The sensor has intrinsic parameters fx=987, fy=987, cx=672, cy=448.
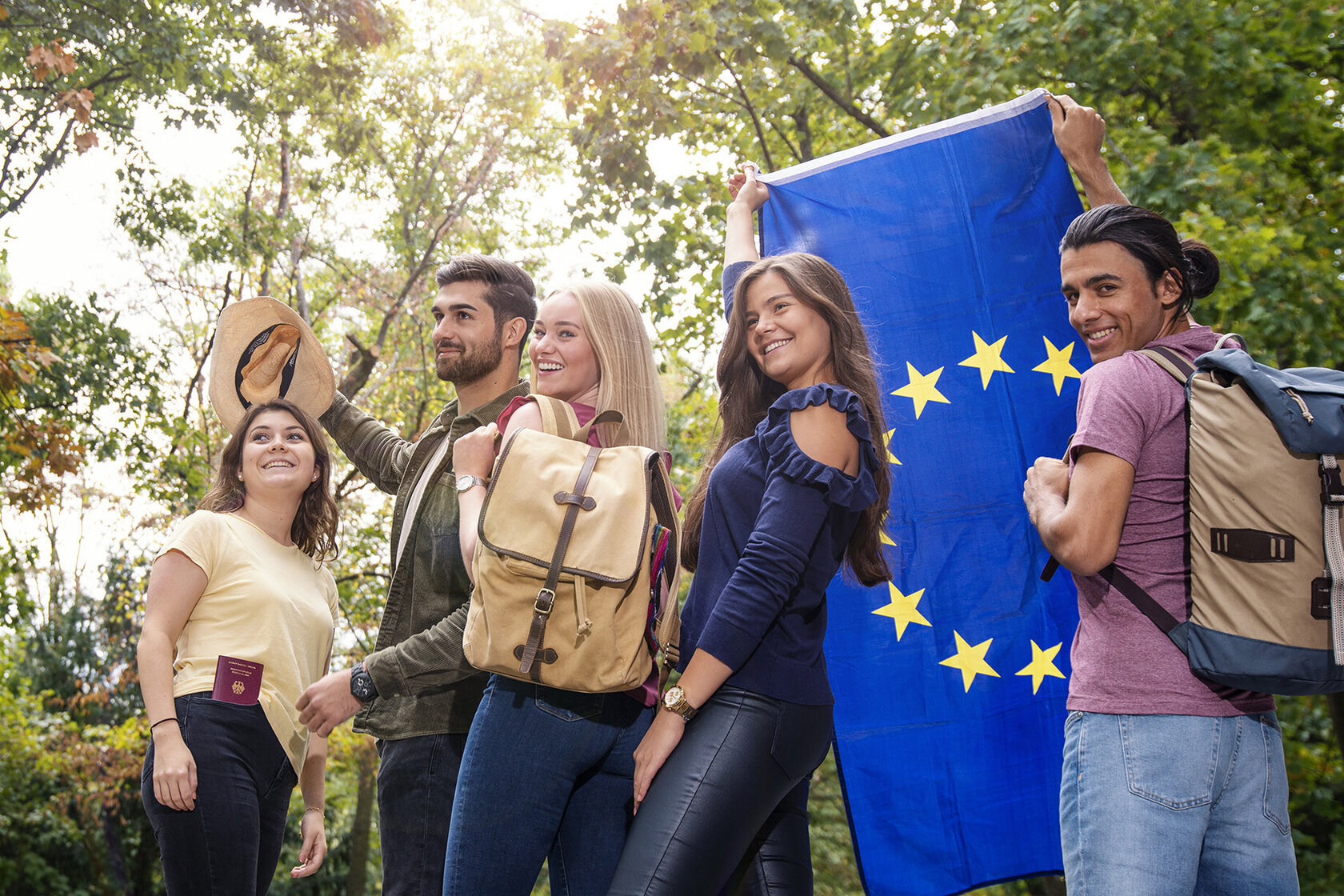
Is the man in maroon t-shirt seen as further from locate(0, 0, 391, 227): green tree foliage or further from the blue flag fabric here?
locate(0, 0, 391, 227): green tree foliage

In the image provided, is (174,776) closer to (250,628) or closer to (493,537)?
(250,628)

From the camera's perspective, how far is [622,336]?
7.80ft

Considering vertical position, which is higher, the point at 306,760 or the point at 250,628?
the point at 250,628

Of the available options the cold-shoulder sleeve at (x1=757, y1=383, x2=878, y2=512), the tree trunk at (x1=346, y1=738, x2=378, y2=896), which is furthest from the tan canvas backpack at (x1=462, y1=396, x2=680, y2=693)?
the tree trunk at (x1=346, y1=738, x2=378, y2=896)

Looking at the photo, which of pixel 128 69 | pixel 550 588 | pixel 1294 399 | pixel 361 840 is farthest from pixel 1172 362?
pixel 361 840

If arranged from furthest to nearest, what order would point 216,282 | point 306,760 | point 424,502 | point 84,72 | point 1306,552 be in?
point 216,282 → point 84,72 → point 306,760 → point 424,502 → point 1306,552

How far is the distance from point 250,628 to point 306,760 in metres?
0.50

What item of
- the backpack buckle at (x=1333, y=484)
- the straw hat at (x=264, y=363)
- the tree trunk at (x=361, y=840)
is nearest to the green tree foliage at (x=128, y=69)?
the straw hat at (x=264, y=363)

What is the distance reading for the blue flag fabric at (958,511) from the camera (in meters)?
2.98

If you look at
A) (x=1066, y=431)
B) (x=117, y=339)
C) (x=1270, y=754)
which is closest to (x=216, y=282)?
(x=117, y=339)

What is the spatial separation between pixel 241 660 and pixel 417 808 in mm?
712

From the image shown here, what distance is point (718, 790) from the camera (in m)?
1.76

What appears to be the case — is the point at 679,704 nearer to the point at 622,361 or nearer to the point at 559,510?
the point at 559,510

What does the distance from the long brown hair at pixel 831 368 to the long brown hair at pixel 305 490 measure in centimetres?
145
